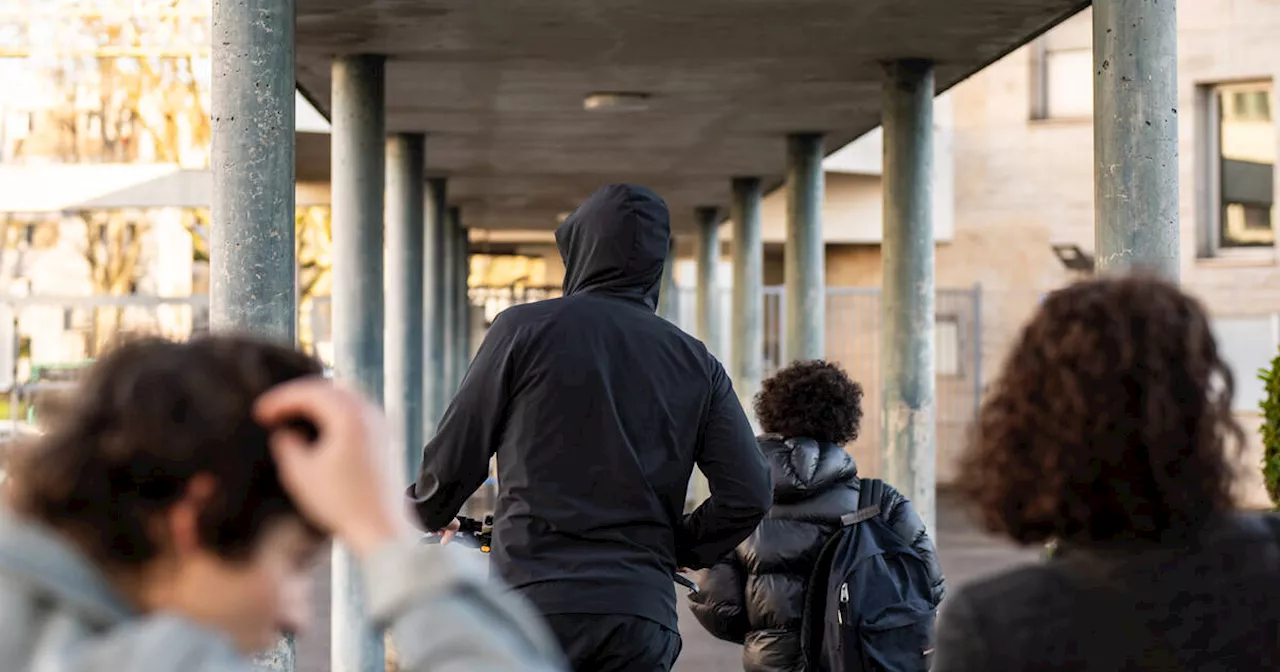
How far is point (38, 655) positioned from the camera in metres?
1.43

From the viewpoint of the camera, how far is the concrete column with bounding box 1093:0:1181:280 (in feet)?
23.2

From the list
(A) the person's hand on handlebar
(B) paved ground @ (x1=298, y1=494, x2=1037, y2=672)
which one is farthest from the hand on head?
(B) paved ground @ (x1=298, y1=494, x2=1037, y2=672)

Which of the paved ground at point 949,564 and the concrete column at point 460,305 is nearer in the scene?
the paved ground at point 949,564

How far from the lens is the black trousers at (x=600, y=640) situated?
410cm

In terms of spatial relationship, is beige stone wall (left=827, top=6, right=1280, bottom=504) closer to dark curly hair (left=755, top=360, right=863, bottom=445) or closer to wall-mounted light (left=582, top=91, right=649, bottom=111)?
wall-mounted light (left=582, top=91, right=649, bottom=111)

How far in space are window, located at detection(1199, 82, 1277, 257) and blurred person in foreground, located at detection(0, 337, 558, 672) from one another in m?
24.2

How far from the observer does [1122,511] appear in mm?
2033

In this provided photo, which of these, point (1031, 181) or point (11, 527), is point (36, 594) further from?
point (1031, 181)

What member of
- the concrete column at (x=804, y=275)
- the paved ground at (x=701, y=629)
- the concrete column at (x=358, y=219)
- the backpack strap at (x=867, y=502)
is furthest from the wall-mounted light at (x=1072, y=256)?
the backpack strap at (x=867, y=502)

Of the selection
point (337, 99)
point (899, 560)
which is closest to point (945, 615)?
point (899, 560)

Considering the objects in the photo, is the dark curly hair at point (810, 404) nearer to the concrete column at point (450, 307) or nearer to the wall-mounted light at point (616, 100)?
the wall-mounted light at point (616, 100)

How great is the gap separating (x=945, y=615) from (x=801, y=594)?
3.19m

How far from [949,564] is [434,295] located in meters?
8.04

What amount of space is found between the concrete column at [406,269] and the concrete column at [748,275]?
16.7 feet
